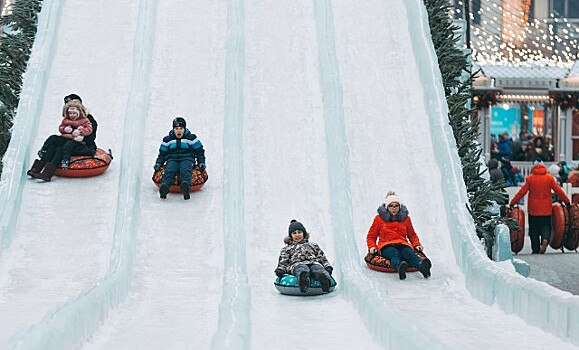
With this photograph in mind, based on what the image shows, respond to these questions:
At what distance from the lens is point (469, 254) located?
9.16 meters

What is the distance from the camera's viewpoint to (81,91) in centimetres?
1224

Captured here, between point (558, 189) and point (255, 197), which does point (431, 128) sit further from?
point (558, 189)

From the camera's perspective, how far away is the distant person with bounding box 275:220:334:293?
26.8ft

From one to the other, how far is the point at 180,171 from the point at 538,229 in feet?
16.6

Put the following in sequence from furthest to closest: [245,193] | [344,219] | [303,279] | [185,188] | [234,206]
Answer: [245,193] < [185,188] < [234,206] < [344,219] < [303,279]

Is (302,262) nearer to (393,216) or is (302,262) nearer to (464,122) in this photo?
(393,216)

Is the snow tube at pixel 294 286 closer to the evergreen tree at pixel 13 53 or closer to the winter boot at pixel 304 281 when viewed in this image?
the winter boot at pixel 304 281

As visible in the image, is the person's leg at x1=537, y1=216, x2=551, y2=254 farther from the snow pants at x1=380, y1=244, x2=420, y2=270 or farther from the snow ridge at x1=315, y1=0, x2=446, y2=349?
the snow pants at x1=380, y1=244, x2=420, y2=270

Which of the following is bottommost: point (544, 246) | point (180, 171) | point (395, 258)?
point (395, 258)

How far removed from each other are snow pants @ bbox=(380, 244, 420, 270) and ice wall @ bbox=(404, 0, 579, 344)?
416 millimetres

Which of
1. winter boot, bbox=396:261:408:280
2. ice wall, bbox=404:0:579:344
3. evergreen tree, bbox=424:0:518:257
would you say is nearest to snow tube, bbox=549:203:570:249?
evergreen tree, bbox=424:0:518:257

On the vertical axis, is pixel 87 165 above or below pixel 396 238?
above

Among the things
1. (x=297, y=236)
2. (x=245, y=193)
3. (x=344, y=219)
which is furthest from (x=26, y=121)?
(x=297, y=236)

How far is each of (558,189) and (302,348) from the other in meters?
7.93
